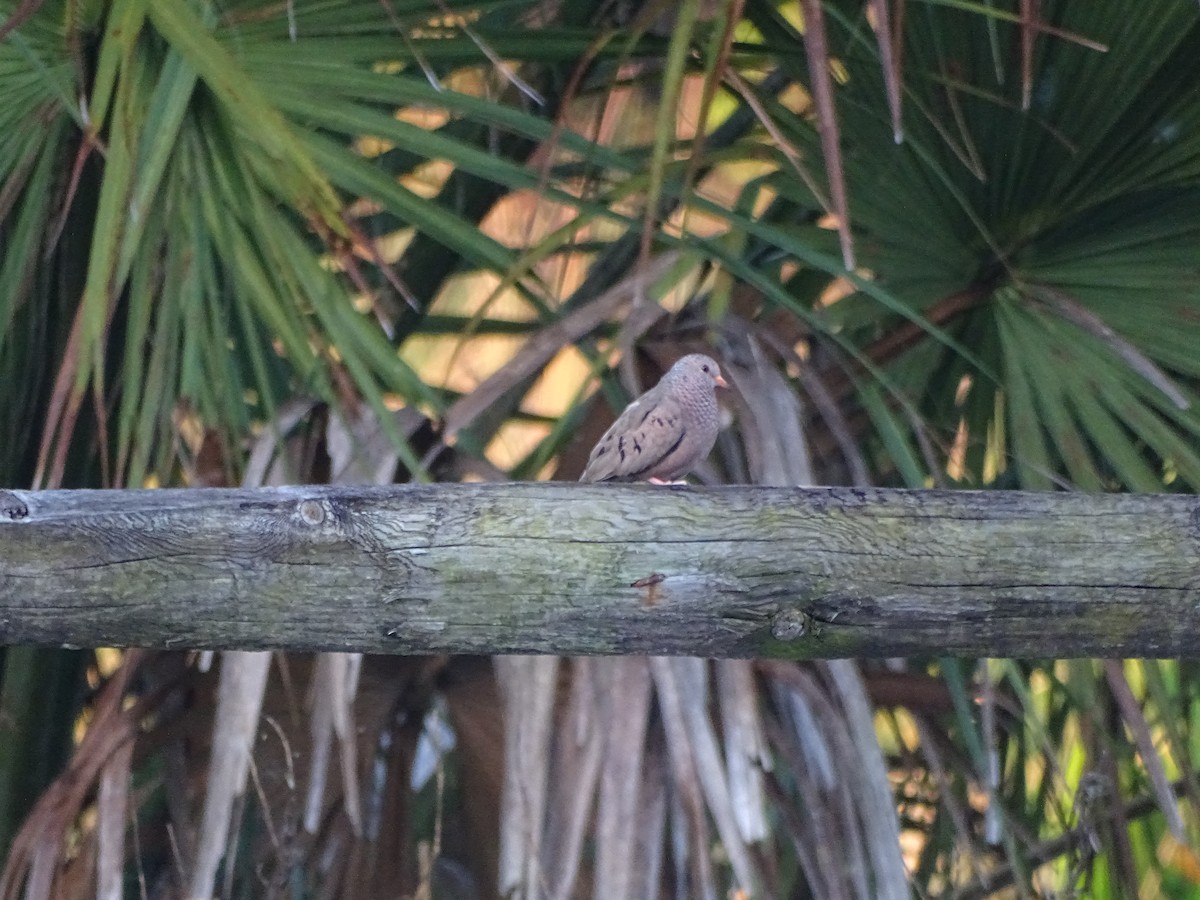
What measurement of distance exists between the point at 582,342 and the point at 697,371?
0.64ft

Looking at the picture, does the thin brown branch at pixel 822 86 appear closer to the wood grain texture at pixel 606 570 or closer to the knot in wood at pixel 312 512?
the wood grain texture at pixel 606 570

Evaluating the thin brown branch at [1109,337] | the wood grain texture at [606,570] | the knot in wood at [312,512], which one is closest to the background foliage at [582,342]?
the thin brown branch at [1109,337]

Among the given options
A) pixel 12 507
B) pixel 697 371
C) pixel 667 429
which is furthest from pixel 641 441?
pixel 12 507

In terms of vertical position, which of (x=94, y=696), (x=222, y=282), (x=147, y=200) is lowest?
(x=94, y=696)

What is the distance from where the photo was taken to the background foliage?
1851 millimetres

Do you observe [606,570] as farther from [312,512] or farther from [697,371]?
[697,371]

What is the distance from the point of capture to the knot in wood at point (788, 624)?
1.41 meters

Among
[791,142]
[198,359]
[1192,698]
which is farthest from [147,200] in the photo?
[1192,698]

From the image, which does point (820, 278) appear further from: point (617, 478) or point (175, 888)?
point (175, 888)

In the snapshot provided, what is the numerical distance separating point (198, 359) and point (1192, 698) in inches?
77.3

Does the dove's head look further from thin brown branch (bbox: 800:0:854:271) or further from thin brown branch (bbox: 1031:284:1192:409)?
thin brown branch (bbox: 800:0:854:271)

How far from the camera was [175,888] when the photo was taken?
261cm

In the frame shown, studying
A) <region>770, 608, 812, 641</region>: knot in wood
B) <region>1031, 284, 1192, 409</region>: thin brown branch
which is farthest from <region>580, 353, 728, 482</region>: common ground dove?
<region>770, 608, 812, 641</region>: knot in wood

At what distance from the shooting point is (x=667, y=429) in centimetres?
209
